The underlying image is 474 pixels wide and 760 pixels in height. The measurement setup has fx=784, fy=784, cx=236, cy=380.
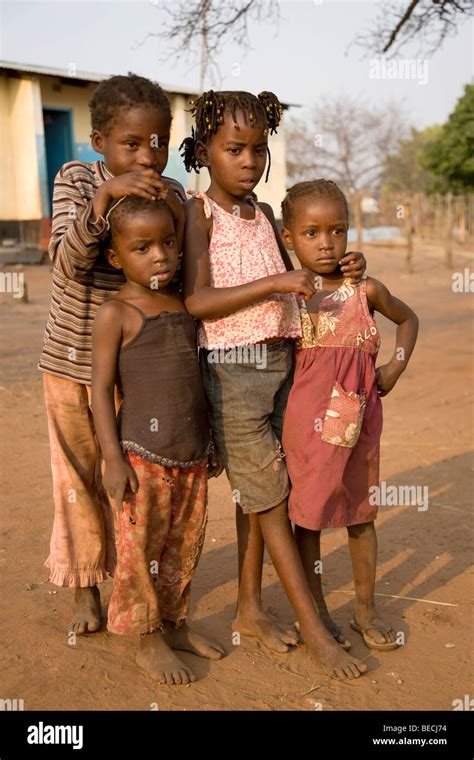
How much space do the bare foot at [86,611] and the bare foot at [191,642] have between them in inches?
11.2

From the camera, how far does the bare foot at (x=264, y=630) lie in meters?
2.81

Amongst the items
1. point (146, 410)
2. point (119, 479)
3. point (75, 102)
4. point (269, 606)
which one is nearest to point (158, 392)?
point (146, 410)

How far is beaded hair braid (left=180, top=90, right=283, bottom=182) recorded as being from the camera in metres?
2.49

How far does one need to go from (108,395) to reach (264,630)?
1069mm

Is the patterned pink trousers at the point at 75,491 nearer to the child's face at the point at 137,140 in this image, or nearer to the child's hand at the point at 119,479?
the child's hand at the point at 119,479

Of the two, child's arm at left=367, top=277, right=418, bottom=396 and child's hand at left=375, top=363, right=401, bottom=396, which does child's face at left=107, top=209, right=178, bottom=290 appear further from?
child's hand at left=375, top=363, right=401, bottom=396

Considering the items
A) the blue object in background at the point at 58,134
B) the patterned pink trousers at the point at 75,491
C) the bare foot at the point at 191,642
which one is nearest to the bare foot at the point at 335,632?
the bare foot at the point at 191,642

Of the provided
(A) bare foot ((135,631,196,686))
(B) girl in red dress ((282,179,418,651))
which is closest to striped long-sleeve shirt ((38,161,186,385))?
(B) girl in red dress ((282,179,418,651))

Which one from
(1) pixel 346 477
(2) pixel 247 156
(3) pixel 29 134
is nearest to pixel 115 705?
(1) pixel 346 477

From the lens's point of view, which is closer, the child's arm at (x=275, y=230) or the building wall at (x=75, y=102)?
the child's arm at (x=275, y=230)

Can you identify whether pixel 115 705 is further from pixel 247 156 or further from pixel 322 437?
pixel 247 156

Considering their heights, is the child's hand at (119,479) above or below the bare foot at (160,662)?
above

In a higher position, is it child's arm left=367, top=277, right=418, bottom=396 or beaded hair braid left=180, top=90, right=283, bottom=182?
beaded hair braid left=180, top=90, right=283, bottom=182
